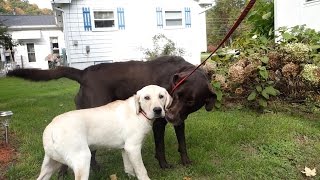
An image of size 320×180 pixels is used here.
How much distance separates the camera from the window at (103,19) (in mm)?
18016

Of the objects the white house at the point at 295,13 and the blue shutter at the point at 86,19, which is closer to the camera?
the white house at the point at 295,13

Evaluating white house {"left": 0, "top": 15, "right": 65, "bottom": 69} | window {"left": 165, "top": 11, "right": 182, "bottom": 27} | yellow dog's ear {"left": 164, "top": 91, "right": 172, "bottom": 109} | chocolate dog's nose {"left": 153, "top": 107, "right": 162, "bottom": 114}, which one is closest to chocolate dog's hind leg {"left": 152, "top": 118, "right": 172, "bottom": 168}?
yellow dog's ear {"left": 164, "top": 91, "right": 172, "bottom": 109}

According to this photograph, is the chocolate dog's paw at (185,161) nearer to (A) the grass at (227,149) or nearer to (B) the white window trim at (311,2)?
(A) the grass at (227,149)

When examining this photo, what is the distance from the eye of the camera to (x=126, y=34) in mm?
18734

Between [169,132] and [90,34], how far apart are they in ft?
43.9

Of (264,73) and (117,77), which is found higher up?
(117,77)

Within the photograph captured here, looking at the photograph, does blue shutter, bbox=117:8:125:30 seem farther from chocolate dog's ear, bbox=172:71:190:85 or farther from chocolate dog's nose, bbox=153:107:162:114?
chocolate dog's nose, bbox=153:107:162:114

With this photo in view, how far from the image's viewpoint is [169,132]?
217 inches

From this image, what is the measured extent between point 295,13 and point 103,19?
1106 cm

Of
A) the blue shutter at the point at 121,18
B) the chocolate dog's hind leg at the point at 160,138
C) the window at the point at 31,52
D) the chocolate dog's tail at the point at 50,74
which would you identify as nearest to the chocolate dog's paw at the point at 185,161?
the chocolate dog's hind leg at the point at 160,138

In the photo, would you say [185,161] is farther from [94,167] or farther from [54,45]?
[54,45]

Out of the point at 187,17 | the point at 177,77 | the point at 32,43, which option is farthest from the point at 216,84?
the point at 32,43

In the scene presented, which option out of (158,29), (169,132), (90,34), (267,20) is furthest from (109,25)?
(169,132)

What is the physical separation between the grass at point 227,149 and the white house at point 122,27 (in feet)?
38.1
